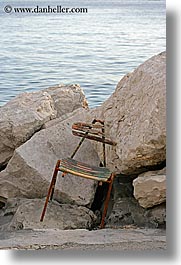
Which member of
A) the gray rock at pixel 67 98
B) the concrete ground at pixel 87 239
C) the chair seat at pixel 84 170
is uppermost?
the gray rock at pixel 67 98

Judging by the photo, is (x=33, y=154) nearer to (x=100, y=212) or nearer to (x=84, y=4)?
(x=100, y=212)

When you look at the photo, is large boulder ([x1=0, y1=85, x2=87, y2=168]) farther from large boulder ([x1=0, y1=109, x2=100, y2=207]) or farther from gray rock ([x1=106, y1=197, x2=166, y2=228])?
gray rock ([x1=106, y1=197, x2=166, y2=228])

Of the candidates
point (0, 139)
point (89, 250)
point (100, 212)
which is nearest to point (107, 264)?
point (89, 250)

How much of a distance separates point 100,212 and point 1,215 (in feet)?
1.28

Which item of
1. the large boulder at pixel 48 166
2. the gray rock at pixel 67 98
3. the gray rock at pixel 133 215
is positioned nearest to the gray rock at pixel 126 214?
the gray rock at pixel 133 215

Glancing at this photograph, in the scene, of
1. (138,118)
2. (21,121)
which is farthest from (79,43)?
(21,121)

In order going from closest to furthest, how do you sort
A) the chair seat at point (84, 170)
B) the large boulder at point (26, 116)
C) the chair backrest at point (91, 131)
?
1. the chair seat at point (84, 170)
2. the chair backrest at point (91, 131)
3. the large boulder at point (26, 116)

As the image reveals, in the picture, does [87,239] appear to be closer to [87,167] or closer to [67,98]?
[87,167]

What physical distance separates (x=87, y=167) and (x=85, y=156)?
128 mm

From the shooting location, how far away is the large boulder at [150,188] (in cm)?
266


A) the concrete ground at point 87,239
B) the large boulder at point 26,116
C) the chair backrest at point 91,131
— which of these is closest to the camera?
the concrete ground at point 87,239

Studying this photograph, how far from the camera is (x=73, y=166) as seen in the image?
275 centimetres

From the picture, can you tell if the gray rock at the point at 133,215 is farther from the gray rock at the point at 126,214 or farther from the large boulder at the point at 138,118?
the large boulder at the point at 138,118

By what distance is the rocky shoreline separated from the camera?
268 centimetres
